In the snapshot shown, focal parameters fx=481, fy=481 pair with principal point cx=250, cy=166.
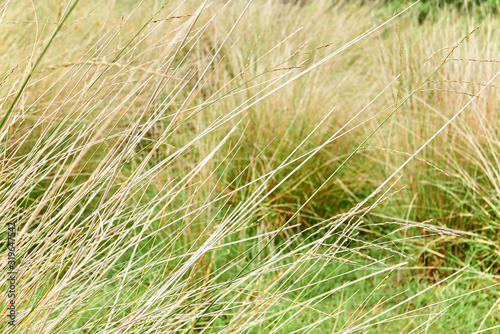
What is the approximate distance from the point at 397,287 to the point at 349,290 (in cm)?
22

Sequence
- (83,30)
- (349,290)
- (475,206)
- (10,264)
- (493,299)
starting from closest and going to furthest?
1. (10,264)
2. (493,299)
3. (349,290)
4. (475,206)
5. (83,30)

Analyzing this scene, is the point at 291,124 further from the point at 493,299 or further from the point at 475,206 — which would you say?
the point at 493,299

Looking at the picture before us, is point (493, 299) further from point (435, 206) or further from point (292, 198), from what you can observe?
point (292, 198)

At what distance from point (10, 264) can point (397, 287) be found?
61.8 inches

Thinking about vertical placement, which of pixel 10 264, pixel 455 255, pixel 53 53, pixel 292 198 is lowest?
pixel 455 255

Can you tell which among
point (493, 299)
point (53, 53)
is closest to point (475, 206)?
point (493, 299)

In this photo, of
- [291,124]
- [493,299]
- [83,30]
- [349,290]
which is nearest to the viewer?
[493,299]

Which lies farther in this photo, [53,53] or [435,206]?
[53,53]

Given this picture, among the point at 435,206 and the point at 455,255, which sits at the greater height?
the point at 435,206

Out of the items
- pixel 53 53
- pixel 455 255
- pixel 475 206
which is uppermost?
pixel 53 53

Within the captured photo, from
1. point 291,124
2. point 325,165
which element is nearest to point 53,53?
point 291,124

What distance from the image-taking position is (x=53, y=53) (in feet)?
8.93

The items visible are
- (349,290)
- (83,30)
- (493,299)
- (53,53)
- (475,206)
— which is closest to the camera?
(493,299)

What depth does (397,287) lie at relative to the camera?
2041 millimetres
